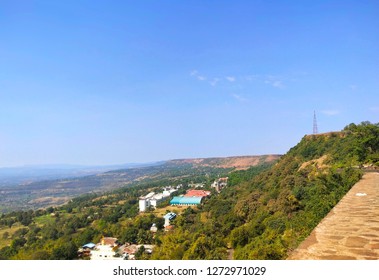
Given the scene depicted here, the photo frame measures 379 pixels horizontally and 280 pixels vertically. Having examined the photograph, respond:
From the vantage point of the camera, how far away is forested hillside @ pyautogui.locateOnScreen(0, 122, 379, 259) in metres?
10.2

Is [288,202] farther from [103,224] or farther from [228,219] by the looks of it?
[103,224]

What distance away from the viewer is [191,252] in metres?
15.8

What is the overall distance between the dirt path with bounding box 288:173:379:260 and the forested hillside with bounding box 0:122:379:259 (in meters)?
4.21

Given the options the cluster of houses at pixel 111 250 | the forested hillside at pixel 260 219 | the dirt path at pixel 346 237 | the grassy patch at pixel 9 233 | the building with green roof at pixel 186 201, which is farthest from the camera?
the building with green roof at pixel 186 201

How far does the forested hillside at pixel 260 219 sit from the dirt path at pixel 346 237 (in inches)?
166

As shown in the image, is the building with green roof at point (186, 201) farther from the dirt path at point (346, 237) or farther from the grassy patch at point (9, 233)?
the dirt path at point (346, 237)

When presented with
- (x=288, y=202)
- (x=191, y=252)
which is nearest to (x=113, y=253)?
(x=191, y=252)

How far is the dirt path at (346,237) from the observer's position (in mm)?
2382

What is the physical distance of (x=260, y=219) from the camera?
18016mm

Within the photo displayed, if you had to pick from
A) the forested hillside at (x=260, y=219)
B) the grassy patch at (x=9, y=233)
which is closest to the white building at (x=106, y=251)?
the forested hillside at (x=260, y=219)

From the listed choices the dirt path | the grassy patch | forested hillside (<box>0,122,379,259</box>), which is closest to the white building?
forested hillside (<box>0,122,379,259</box>)

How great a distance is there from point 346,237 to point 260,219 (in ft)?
52.2

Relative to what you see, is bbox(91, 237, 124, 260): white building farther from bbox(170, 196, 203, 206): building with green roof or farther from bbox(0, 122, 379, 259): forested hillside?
bbox(170, 196, 203, 206): building with green roof
